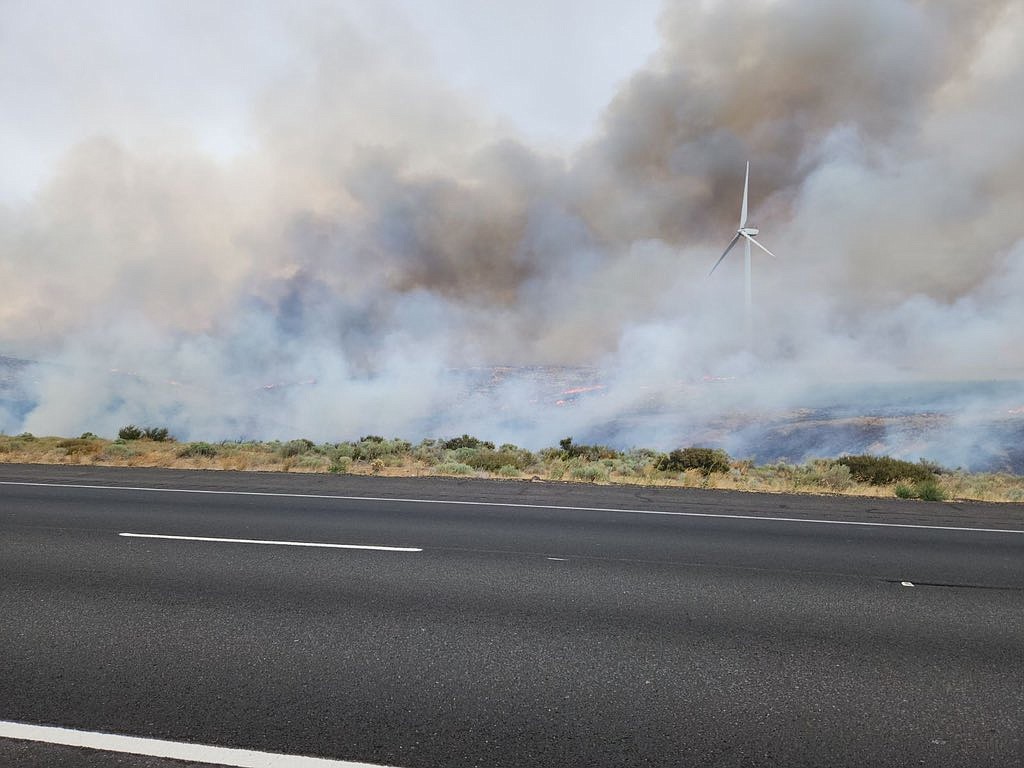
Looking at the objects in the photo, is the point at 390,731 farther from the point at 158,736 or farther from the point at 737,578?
the point at 737,578

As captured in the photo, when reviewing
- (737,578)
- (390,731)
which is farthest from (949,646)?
(390,731)

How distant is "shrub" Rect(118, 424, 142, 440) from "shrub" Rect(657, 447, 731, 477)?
2504 cm

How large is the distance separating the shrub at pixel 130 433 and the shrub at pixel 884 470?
30733 mm

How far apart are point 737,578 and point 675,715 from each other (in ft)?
11.8

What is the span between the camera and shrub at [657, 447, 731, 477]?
67.4ft

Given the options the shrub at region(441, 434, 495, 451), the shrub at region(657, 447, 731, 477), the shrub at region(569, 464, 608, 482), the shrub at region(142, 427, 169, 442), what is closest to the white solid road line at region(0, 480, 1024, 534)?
the shrub at region(569, 464, 608, 482)

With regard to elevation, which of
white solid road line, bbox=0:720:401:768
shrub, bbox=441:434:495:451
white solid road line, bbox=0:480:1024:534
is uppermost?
shrub, bbox=441:434:495:451

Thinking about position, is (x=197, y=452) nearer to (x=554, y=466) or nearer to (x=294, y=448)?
(x=294, y=448)

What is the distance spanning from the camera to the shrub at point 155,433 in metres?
31.5

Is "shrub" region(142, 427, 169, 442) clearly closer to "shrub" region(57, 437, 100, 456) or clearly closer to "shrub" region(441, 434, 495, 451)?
"shrub" region(57, 437, 100, 456)

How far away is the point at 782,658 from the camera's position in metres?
4.97

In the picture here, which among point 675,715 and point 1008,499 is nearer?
point 675,715

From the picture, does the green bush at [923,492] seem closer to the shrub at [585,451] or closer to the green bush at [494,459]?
the green bush at [494,459]

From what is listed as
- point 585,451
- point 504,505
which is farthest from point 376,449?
point 504,505
